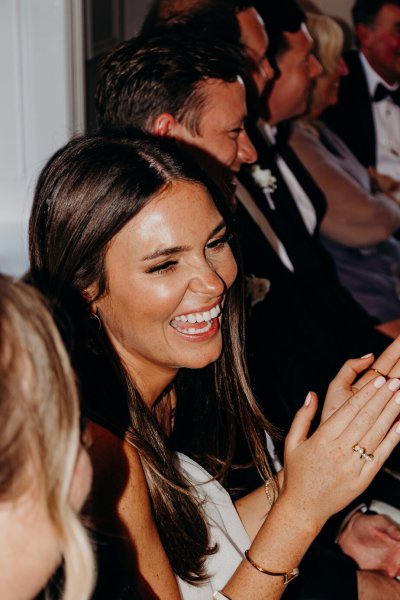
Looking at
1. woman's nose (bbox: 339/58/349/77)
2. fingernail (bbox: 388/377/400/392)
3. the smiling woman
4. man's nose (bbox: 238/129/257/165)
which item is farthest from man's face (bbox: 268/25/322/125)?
fingernail (bbox: 388/377/400/392)

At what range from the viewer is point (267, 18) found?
2699 millimetres

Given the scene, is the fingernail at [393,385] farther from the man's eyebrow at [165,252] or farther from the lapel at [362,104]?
the lapel at [362,104]

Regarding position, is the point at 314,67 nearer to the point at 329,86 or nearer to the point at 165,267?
the point at 329,86

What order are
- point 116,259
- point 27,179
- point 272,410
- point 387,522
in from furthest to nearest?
point 27,179 → point 272,410 → point 387,522 → point 116,259

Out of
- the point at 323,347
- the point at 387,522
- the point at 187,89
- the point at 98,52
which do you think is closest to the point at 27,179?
the point at 98,52

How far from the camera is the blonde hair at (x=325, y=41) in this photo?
10.3 feet

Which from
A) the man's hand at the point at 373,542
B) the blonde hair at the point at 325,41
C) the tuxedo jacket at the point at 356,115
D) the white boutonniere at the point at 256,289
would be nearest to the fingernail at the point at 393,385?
the man's hand at the point at 373,542

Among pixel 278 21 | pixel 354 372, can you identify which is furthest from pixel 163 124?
pixel 278 21

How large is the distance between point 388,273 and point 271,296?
1.28m

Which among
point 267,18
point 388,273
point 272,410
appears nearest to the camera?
point 272,410

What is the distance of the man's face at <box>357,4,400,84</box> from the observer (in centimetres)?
336

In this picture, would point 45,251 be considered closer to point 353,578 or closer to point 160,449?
point 160,449

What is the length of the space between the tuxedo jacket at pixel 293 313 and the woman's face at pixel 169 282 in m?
0.45

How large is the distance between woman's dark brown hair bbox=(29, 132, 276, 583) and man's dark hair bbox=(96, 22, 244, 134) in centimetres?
49
